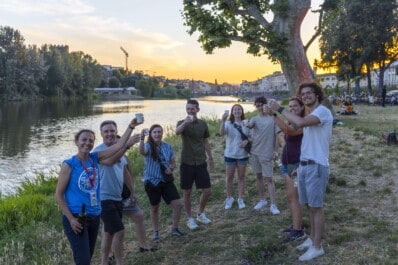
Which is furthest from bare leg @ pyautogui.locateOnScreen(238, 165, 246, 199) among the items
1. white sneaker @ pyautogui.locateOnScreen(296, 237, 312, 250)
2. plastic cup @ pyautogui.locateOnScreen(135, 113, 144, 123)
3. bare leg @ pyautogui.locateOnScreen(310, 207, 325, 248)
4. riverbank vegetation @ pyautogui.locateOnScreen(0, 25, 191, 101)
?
riverbank vegetation @ pyautogui.locateOnScreen(0, 25, 191, 101)

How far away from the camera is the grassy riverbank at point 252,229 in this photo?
16.3ft

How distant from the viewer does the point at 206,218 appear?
6.52m

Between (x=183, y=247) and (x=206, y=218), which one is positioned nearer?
(x=183, y=247)

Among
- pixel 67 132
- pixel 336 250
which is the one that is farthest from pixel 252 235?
pixel 67 132

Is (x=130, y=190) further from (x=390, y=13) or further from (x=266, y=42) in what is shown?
(x=390, y=13)

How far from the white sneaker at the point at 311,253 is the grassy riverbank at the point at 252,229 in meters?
0.06

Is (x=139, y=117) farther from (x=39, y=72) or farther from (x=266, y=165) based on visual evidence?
(x=39, y=72)

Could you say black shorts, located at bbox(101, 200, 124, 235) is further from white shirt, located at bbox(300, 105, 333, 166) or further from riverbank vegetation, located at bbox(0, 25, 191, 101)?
riverbank vegetation, located at bbox(0, 25, 191, 101)

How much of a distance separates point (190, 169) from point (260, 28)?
6.69 m

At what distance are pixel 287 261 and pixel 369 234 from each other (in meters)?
1.30

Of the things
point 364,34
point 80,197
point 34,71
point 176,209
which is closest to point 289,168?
point 176,209

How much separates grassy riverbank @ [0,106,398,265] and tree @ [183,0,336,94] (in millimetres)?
3142

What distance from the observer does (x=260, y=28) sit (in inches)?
452

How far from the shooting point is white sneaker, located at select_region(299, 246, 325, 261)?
4.67 metres
